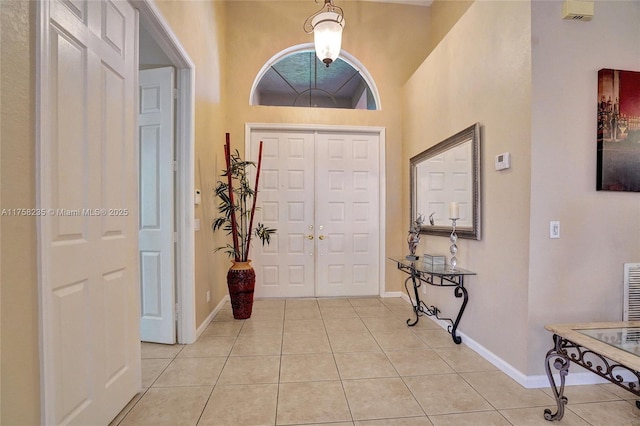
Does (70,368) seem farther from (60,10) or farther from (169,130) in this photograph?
(169,130)

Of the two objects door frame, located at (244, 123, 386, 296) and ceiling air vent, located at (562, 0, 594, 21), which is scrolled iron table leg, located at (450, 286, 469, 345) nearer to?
door frame, located at (244, 123, 386, 296)

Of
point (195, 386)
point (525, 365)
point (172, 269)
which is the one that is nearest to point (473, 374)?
point (525, 365)

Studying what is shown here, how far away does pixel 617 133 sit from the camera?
6.46 ft

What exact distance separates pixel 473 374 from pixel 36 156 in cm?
284

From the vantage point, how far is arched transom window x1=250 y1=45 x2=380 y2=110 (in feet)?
14.1

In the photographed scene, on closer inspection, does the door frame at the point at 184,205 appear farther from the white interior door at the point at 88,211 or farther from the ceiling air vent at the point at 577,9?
the ceiling air vent at the point at 577,9

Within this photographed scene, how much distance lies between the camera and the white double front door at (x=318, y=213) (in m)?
4.18

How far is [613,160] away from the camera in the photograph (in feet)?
6.48

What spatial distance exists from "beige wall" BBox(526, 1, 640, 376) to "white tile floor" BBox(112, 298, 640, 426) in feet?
1.21

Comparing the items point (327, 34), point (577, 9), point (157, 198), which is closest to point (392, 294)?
point (157, 198)

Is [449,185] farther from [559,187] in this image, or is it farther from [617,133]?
[617,133]

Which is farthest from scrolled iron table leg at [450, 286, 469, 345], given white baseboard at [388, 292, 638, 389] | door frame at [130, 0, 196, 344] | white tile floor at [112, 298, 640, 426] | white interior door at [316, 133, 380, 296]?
door frame at [130, 0, 196, 344]

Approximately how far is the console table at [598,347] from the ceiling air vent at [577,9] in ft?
6.66

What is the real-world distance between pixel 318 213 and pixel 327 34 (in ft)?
7.44
